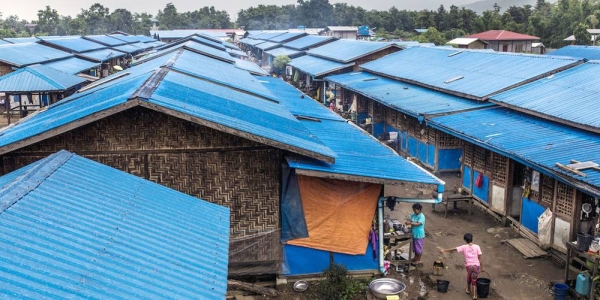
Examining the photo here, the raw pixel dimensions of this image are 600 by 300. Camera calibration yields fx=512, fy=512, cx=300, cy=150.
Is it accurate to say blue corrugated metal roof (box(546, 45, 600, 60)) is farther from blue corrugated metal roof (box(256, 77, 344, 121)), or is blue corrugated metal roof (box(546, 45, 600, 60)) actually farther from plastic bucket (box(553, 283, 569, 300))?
plastic bucket (box(553, 283, 569, 300))

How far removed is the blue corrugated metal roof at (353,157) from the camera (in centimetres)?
930

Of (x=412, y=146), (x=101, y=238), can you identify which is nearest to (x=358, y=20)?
(x=412, y=146)

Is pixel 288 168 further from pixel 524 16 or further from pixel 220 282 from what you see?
pixel 524 16

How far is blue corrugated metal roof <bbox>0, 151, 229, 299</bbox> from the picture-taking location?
4348mm

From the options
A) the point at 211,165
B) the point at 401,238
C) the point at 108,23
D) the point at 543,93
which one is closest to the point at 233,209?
the point at 211,165

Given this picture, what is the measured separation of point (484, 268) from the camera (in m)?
11.3

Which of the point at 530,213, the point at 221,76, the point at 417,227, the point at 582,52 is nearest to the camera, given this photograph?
the point at 417,227

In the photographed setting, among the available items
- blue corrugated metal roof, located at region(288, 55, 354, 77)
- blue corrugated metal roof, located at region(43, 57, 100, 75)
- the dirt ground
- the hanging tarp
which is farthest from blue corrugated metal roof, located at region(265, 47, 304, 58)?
the hanging tarp

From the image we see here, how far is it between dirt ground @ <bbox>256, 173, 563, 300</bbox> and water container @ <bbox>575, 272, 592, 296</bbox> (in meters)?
0.66

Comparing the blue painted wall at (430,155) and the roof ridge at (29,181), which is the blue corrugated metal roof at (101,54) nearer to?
the blue painted wall at (430,155)

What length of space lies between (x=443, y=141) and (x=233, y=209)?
11.0 meters

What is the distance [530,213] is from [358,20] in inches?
3719

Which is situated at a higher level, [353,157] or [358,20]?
[358,20]

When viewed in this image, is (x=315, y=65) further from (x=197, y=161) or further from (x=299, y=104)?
(x=197, y=161)
